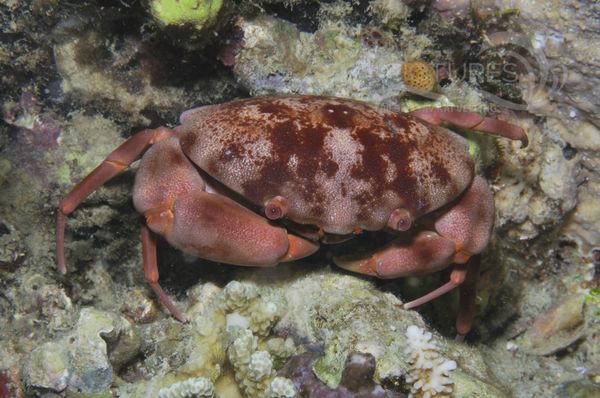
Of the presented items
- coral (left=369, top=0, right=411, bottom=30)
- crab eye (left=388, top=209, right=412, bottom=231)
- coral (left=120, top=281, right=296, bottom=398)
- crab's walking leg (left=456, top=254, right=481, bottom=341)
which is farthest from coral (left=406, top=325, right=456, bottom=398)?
coral (left=369, top=0, right=411, bottom=30)

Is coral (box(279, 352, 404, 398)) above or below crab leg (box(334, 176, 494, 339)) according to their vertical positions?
below

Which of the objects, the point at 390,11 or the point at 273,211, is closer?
the point at 273,211

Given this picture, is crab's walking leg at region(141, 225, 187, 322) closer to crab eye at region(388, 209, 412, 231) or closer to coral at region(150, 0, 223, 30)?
coral at region(150, 0, 223, 30)

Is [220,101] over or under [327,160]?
under

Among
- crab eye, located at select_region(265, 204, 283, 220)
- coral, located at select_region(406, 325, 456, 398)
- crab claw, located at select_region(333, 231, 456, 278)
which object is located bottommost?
coral, located at select_region(406, 325, 456, 398)

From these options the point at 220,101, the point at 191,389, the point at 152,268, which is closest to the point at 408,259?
the point at 191,389

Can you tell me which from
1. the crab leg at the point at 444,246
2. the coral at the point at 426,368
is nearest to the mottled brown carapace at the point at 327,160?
the crab leg at the point at 444,246

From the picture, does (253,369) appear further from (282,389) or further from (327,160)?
(327,160)
